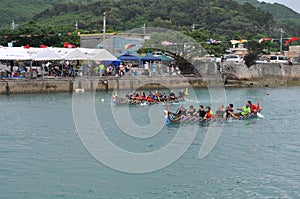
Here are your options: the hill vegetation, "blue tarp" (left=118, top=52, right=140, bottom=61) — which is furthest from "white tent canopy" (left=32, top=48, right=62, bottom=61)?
the hill vegetation

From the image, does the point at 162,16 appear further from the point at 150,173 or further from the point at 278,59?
the point at 150,173

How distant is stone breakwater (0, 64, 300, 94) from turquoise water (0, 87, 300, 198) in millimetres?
12253

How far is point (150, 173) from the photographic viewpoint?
60.7ft

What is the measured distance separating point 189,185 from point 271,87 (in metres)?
48.0

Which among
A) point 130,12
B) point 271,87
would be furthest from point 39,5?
point 271,87

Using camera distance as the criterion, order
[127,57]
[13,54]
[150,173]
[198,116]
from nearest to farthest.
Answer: [150,173] → [198,116] → [13,54] → [127,57]

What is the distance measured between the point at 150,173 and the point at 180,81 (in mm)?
35041

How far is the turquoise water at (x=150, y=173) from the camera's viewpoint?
16.5 metres

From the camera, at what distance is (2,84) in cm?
4178

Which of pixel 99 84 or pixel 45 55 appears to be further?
pixel 99 84

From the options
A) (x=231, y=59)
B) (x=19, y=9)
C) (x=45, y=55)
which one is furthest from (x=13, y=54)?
(x=19, y=9)

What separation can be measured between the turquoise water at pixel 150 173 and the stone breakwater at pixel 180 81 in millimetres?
Result: 12253

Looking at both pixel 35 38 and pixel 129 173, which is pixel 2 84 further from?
pixel 129 173

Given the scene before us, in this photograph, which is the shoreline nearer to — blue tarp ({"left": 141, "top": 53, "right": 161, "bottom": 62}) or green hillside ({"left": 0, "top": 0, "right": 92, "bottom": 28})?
blue tarp ({"left": 141, "top": 53, "right": 161, "bottom": 62})
